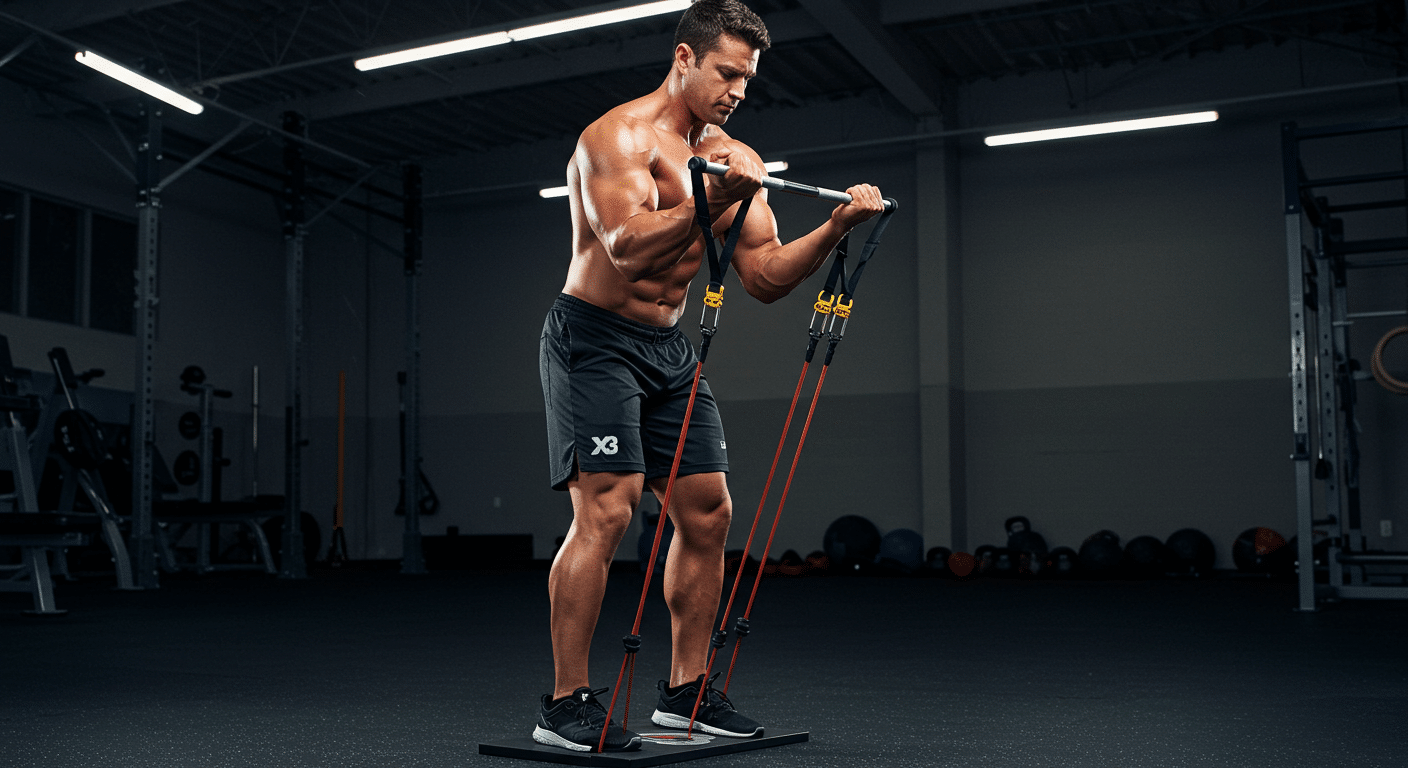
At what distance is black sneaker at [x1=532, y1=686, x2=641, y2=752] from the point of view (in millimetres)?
1985

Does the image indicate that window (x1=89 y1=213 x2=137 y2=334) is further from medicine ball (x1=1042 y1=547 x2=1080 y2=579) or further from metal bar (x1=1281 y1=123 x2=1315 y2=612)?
metal bar (x1=1281 y1=123 x2=1315 y2=612)

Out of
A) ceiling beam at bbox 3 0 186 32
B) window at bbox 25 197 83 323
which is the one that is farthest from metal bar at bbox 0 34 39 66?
window at bbox 25 197 83 323

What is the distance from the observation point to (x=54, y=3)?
854 cm

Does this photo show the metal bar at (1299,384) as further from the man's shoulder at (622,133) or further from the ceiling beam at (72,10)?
the ceiling beam at (72,10)

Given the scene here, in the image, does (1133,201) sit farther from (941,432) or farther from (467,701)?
(467,701)

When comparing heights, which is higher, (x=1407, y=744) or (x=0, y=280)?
(x=0, y=280)

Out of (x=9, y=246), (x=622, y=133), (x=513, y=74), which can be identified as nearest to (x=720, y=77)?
(x=622, y=133)

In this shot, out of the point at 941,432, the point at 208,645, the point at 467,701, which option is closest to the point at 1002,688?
the point at 467,701

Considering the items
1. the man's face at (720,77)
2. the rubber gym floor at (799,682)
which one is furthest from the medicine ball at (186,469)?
the man's face at (720,77)

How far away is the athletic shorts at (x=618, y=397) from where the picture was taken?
205cm

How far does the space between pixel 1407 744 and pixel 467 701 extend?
70.3 inches

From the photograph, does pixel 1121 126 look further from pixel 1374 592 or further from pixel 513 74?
pixel 513 74

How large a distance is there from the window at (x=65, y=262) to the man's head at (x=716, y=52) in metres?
9.04

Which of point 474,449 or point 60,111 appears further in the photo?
point 474,449
